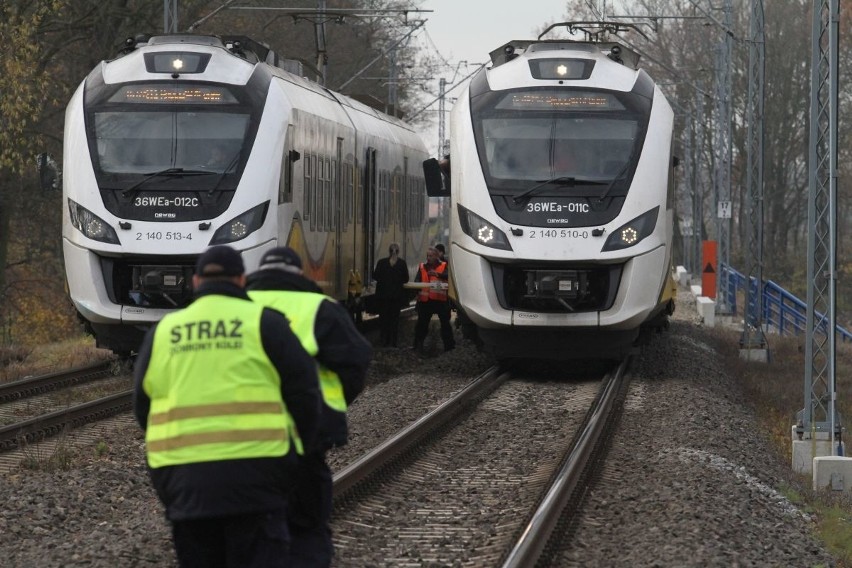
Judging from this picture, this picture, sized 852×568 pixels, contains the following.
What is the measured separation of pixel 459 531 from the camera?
9.21 metres

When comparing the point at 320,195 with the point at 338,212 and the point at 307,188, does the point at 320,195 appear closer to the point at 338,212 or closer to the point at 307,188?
the point at 307,188

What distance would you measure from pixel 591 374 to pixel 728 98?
17.8 m

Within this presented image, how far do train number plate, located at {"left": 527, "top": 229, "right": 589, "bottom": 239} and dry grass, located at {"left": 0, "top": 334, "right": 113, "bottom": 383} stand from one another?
616 cm

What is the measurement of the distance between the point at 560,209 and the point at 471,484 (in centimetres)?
666

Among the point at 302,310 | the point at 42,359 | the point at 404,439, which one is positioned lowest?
the point at 42,359

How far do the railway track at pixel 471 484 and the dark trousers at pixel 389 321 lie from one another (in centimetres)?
667

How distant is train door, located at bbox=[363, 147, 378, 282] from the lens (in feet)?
77.0

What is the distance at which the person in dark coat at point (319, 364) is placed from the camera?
6.23 metres

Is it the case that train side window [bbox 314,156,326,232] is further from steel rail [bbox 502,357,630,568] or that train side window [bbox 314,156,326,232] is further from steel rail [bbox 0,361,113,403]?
steel rail [bbox 502,357,630,568]

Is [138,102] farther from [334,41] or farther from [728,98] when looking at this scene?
[334,41]

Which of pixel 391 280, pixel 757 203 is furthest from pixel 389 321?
pixel 757 203

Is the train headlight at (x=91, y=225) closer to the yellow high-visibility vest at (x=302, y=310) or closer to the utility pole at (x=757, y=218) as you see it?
the yellow high-visibility vest at (x=302, y=310)

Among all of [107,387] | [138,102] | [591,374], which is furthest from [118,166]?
[591,374]

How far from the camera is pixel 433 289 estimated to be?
2173 cm
